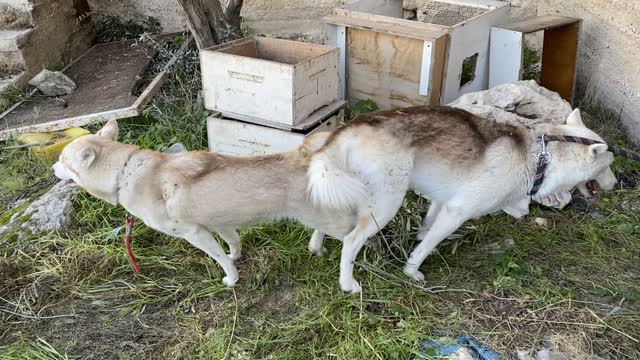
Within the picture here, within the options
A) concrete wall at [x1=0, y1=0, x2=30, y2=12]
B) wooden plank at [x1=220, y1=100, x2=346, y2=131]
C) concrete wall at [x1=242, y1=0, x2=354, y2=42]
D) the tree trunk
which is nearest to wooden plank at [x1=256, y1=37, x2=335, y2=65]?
wooden plank at [x1=220, y1=100, x2=346, y2=131]

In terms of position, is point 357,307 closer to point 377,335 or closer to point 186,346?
point 377,335

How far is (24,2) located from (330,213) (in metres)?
4.89

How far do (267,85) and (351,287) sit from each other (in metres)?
1.67

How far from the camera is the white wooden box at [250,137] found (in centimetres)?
438

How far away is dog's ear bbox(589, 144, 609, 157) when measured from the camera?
3.28m

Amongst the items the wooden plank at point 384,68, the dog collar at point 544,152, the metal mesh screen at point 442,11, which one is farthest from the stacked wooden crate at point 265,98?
the metal mesh screen at point 442,11

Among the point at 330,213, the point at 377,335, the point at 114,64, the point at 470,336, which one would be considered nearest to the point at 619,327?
the point at 470,336

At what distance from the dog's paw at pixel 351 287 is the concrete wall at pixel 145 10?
4.88 m

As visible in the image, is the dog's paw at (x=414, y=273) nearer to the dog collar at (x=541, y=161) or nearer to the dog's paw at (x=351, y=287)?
the dog's paw at (x=351, y=287)

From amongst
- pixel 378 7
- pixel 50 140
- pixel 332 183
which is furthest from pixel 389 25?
pixel 50 140

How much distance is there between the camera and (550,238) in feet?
13.0

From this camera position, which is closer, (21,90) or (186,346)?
(186,346)

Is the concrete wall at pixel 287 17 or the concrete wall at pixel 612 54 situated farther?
the concrete wall at pixel 287 17

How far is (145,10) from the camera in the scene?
23.9 feet
